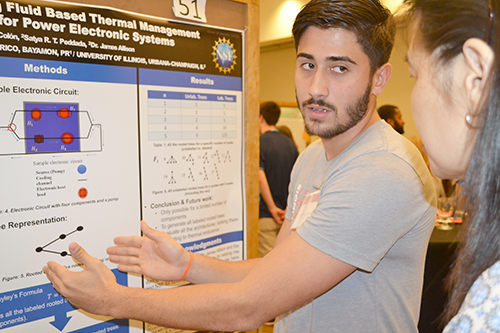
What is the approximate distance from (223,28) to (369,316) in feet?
3.65

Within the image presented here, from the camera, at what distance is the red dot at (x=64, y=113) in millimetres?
1048

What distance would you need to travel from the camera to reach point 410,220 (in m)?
1.02

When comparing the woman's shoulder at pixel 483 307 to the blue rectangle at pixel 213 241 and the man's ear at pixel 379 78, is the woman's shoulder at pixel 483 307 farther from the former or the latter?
the blue rectangle at pixel 213 241

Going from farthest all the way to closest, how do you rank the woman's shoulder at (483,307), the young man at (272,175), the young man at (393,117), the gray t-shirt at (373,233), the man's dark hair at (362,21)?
1. the young man at (393,117)
2. the young man at (272,175)
3. the man's dark hair at (362,21)
4. the gray t-shirt at (373,233)
5. the woman's shoulder at (483,307)

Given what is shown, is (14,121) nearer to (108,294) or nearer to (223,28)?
(108,294)

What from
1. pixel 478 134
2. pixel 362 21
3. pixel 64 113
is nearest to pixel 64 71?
pixel 64 113

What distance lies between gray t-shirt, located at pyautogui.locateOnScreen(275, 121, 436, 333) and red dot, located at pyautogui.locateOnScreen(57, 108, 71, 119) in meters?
0.72

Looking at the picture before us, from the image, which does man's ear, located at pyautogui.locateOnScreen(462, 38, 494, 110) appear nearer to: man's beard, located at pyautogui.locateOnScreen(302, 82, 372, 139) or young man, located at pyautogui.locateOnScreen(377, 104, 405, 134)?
man's beard, located at pyautogui.locateOnScreen(302, 82, 372, 139)

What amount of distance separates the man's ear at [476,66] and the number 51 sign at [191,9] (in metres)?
0.98

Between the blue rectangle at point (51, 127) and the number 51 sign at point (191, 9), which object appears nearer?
the blue rectangle at point (51, 127)

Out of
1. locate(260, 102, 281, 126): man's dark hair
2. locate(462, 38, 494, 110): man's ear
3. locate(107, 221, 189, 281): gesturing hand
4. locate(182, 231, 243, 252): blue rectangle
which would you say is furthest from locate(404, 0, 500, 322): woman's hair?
locate(260, 102, 281, 126): man's dark hair

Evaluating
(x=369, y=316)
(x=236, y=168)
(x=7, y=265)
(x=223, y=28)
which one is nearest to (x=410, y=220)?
(x=369, y=316)

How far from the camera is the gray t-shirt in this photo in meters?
0.95

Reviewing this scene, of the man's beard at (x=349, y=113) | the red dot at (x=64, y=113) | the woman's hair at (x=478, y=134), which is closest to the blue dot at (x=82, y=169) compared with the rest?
the red dot at (x=64, y=113)
